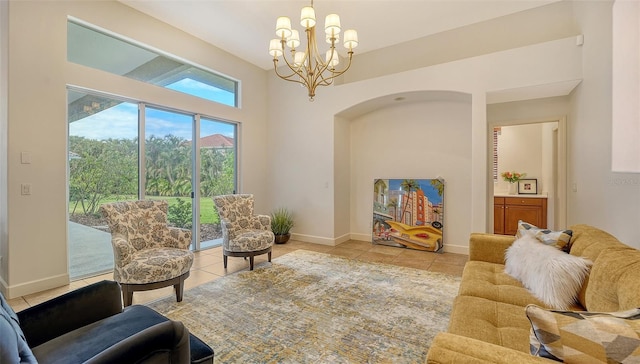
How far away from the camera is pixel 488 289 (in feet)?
6.15

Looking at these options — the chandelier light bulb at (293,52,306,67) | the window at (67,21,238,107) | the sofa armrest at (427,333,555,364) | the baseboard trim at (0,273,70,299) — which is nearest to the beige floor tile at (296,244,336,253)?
the chandelier light bulb at (293,52,306,67)

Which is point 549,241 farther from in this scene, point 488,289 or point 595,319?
point 595,319

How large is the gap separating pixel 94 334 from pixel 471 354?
170cm

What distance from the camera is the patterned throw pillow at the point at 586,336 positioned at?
805 millimetres

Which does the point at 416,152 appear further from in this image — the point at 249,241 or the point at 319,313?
the point at 319,313

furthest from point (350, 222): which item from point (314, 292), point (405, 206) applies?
point (314, 292)

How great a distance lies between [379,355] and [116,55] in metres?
4.59

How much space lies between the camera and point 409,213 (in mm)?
4871

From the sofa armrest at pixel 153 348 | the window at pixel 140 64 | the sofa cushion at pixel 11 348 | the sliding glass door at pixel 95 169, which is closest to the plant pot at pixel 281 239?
the sliding glass door at pixel 95 169

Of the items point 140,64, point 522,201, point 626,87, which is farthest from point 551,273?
point 140,64

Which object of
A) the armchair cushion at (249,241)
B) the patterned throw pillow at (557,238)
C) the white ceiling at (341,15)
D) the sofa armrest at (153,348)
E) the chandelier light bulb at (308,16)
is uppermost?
the white ceiling at (341,15)

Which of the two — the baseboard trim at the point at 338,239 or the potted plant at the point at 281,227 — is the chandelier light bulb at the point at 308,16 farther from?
the baseboard trim at the point at 338,239

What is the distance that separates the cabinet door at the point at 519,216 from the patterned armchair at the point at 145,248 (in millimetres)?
5835

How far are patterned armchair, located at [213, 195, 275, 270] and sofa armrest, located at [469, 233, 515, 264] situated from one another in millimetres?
2475
